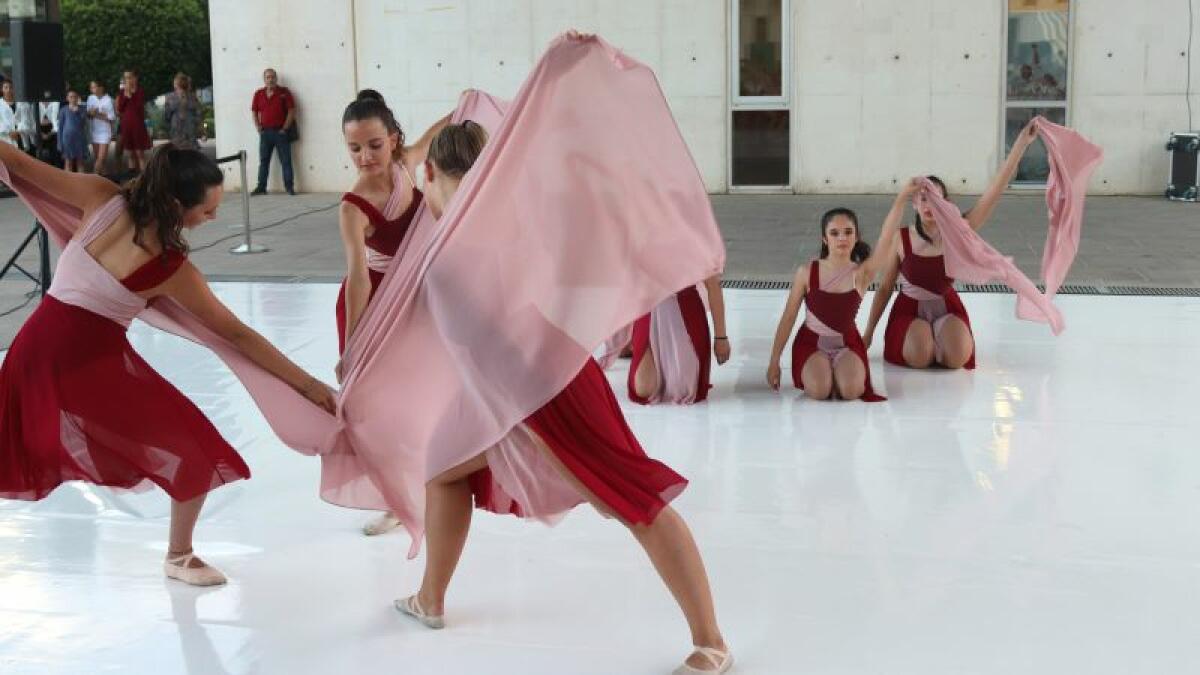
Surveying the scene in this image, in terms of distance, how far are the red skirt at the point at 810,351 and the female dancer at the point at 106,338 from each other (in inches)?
119

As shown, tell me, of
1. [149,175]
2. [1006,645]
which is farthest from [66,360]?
[1006,645]

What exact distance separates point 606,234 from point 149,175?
1281 millimetres

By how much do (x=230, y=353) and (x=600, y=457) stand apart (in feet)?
3.99

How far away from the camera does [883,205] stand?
14062mm

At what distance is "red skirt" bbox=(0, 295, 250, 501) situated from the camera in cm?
364

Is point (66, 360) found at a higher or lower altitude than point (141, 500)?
higher

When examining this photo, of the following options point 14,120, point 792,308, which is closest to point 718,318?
point 792,308

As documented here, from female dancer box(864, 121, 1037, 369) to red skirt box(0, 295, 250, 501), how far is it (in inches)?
154

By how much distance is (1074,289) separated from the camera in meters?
8.96

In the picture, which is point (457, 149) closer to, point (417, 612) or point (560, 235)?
point (560, 235)

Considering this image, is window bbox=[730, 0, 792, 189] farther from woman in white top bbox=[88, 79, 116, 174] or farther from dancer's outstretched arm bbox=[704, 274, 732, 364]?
dancer's outstretched arm bbox=[704, 274, 732, 364]

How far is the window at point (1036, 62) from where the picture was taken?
14.5m

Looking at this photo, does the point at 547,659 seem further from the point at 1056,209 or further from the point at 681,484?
the point at 1056,209

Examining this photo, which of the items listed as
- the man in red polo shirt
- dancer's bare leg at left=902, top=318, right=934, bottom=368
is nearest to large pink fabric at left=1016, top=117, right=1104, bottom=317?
dancer's bare leg at left=902, top=318, right=934, bottom=368
